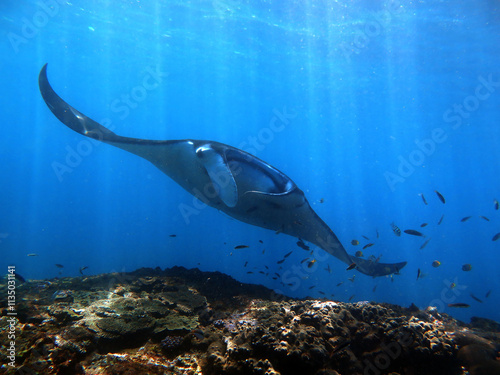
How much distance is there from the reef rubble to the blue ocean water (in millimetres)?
3779

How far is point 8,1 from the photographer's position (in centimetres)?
1978

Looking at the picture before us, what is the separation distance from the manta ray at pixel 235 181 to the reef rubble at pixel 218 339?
5.58 ft

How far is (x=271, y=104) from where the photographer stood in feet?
136

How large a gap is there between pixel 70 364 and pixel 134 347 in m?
0.69

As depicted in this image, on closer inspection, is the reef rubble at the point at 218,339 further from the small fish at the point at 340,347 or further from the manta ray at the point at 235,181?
the manta ray at the point at 235,181

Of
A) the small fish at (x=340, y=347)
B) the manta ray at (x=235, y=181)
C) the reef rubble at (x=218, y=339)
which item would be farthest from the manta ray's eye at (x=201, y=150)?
the small fish at (x=340, y=347)

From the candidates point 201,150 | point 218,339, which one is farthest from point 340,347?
point 201,150

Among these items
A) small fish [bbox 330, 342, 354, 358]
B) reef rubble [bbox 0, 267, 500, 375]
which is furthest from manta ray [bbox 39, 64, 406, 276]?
small fish [bbox 330, 342, 354, 358]

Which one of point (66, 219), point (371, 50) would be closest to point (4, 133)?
point (66, 219)

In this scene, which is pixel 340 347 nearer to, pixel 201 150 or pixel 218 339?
pixel 218 339

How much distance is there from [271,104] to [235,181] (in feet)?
127

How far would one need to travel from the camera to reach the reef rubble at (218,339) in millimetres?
2900

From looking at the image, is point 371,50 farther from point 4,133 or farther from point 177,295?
point 4,133

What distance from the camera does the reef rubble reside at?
2.90 m
